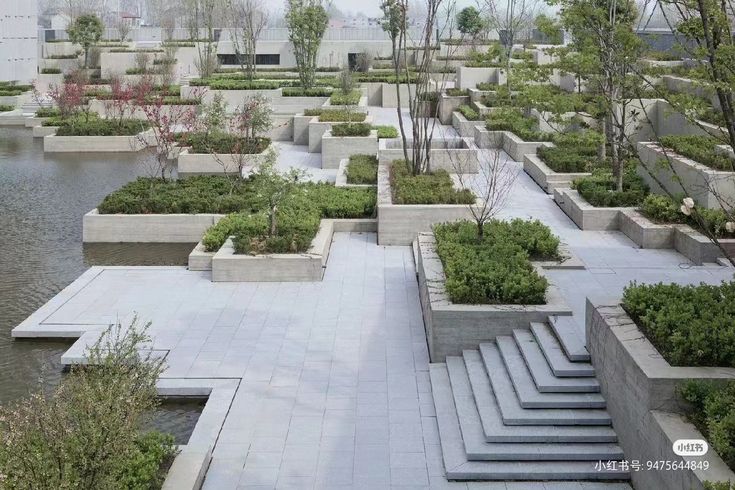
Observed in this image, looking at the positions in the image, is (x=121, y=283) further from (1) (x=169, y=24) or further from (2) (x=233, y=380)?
(1) (x=169, y=24)

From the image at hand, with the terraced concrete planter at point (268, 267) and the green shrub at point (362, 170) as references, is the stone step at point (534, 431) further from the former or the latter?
the green shrub at point (362, 170)

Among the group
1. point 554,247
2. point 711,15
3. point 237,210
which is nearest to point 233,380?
point 554,247

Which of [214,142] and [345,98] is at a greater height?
[345,98]

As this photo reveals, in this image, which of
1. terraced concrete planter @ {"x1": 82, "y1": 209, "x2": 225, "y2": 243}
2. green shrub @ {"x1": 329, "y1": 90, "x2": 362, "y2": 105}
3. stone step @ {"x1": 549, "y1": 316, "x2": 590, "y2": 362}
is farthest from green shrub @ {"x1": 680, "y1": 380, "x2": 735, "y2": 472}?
green shrub @ {"x1": 329, "y1": 90, "x2": 362, "y2": 105}

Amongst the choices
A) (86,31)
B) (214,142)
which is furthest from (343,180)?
(86,31)

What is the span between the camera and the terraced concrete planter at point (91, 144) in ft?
74.2

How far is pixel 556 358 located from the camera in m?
7.80

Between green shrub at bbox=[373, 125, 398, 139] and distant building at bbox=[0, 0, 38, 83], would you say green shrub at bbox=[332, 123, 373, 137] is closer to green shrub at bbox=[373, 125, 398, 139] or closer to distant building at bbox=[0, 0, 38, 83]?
green shrub at bbox=[373, 125, 398, 139]

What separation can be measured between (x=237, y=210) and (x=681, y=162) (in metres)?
6.66

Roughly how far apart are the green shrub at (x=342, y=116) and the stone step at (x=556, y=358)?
1344cm

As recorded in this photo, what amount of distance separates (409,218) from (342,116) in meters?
9.32

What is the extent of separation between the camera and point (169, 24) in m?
50.8

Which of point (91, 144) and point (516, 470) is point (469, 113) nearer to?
point (91, 144)

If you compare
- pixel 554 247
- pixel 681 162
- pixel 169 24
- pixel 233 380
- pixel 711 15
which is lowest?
pixel 233 380
